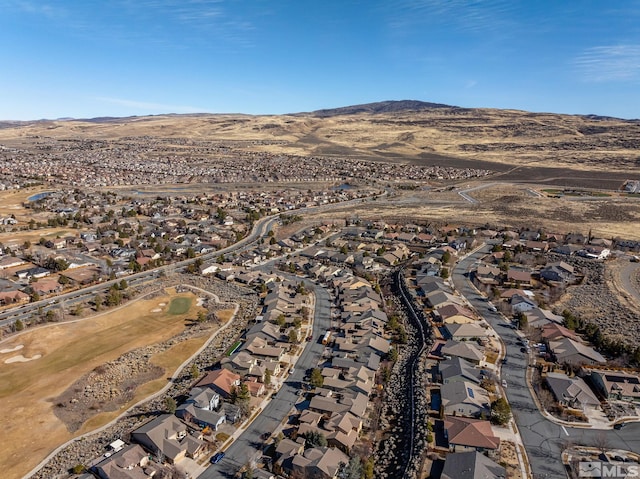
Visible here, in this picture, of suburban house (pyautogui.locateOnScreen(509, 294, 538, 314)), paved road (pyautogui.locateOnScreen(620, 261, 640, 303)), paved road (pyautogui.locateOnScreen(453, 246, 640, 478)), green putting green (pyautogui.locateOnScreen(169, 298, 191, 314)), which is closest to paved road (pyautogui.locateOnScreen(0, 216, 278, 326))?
green putting green (pyautogui.locateOnScreen(169, 298, 191, 314))

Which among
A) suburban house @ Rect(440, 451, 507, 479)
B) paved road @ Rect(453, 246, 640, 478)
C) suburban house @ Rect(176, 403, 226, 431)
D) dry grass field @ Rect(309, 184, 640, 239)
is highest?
dry grass field @ Rect(309, 184, 640, 239)

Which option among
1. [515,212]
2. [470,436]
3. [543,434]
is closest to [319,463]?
[470,436]

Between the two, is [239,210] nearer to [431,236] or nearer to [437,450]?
[431,236]

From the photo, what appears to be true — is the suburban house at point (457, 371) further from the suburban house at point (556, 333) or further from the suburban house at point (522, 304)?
the suburban house at point (522, 304)

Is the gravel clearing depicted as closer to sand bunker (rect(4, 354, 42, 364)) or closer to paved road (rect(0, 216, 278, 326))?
paved road (rect(0, 216, 278, 326))

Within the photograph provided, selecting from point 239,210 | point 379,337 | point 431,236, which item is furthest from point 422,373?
point 239,210

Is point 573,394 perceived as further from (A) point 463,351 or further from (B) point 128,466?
(B) point 128,466
